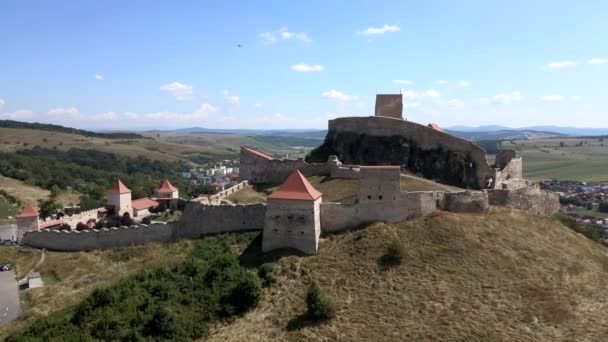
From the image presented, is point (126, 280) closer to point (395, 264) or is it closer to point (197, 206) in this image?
point (197, 206)

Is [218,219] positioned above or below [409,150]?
below

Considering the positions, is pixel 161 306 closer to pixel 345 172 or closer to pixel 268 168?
pixel 345 172

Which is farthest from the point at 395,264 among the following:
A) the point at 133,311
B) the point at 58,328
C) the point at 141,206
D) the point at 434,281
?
the point at 141,206

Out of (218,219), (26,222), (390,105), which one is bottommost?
(26,222)

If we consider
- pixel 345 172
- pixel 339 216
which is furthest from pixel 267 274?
pixel 345 172

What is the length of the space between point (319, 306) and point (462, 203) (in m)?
12.8

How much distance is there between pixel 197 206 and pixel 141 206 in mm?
11238

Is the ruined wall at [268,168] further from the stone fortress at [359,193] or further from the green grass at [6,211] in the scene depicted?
the green grass at [6,211]

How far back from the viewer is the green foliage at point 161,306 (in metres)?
22.8

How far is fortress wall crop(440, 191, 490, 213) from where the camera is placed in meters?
30.0

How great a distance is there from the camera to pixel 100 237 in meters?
33.3

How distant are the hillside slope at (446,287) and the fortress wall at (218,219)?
4.65 m

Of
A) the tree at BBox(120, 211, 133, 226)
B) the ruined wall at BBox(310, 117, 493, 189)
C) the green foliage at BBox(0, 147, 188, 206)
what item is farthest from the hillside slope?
the green foliage at BBox(0, 147, 188, 206)

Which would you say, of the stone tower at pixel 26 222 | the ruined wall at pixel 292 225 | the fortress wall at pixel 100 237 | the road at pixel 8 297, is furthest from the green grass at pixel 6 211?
the ruined wall at pixel 292 225
